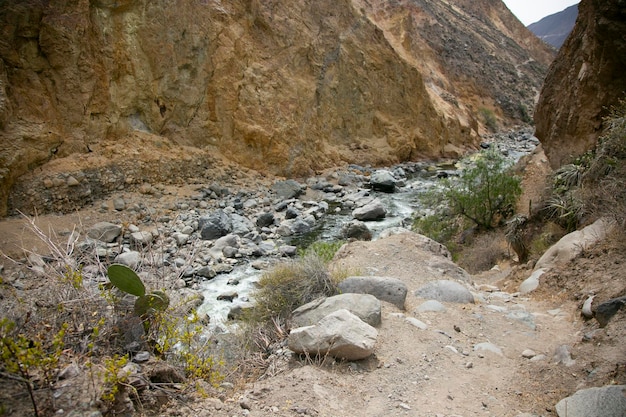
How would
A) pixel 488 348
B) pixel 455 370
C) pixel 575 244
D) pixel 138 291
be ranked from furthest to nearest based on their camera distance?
pixel 575 244 < pixel 488 348 < pixel 455 370 < pixel 138 291

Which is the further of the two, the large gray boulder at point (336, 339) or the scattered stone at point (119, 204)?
the scattered stone at point (119, 204)

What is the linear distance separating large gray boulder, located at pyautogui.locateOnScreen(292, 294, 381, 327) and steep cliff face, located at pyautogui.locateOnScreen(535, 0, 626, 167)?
230 inches

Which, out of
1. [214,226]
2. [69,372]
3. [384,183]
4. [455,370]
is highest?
[455,370]

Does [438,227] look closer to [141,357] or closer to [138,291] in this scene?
[138,291]

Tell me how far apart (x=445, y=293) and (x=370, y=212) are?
678 cm

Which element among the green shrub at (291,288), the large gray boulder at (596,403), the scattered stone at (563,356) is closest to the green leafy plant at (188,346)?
the green shrub at (291,288)

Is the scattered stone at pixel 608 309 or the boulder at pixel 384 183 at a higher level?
the scattered stone at pixel 608 309

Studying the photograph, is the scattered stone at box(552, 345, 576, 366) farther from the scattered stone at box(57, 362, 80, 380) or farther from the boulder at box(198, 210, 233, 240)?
the boulder at box(198, 210, 233, 240)

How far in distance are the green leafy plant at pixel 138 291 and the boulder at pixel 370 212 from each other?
29.6 feet

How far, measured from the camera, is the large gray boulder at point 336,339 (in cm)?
333

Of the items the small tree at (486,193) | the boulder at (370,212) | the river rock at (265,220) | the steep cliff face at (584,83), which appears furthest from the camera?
the boulder at (370,212)

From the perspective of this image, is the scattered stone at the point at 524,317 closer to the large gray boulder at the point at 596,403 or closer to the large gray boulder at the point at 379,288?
the large gray boulder at the point at 379,288

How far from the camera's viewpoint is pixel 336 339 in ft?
10.9

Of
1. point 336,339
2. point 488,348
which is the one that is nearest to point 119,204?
point 336,339
